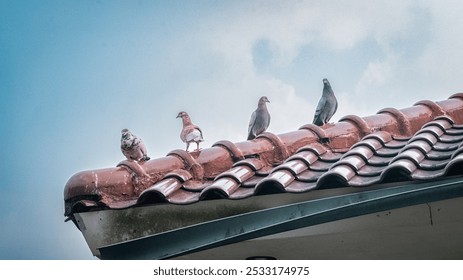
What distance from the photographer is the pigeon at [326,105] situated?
13.2 feet

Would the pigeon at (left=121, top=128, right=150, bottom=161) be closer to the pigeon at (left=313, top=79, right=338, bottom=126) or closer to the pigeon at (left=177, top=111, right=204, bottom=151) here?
the pigeon at (left=177, top=111, right=204, bottom=151)

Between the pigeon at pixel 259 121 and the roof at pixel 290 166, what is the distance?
0.80 meters

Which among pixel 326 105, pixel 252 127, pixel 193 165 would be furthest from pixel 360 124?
pixel 326 105

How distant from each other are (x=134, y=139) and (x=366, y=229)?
1143 millimetres

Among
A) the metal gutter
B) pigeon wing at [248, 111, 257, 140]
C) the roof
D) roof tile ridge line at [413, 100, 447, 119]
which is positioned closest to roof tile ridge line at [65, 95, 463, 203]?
the roof

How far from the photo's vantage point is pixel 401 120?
3.25m

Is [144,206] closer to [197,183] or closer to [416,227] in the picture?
[197,183]

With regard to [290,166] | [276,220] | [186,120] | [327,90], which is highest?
[327,90]

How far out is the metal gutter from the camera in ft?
6.73

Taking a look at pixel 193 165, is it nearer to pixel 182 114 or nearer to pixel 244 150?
pixel 244 150

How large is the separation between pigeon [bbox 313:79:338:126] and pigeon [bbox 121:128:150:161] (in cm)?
124

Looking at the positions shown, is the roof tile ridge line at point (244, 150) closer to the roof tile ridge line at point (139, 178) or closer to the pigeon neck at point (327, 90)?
the roof tile ridge line at point (139, 178)

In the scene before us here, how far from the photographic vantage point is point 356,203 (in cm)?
214

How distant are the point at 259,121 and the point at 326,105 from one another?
1.49 ft
